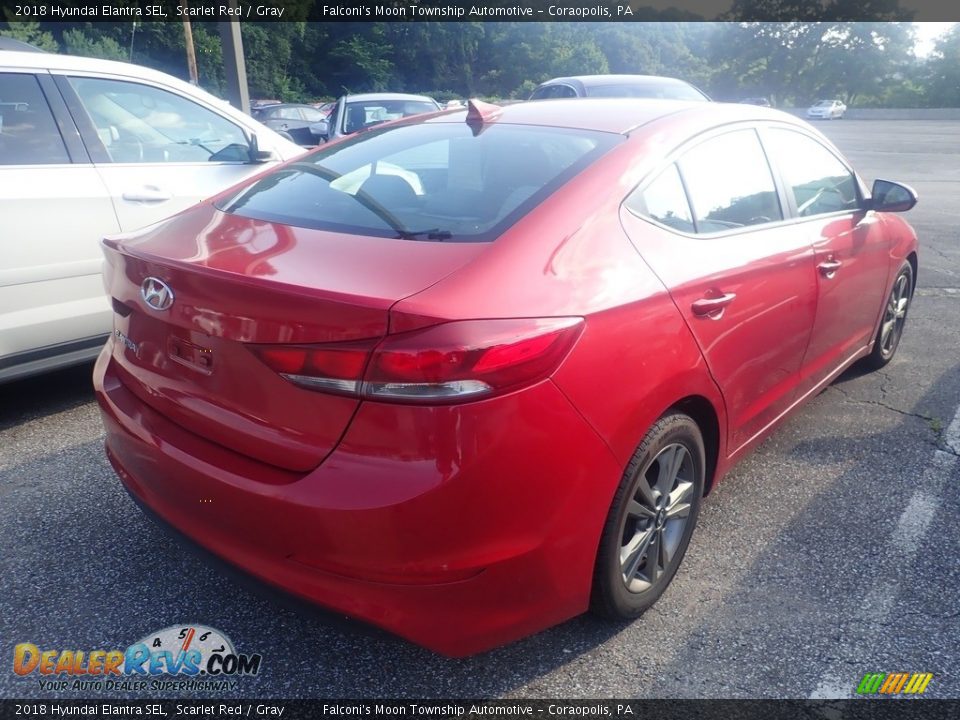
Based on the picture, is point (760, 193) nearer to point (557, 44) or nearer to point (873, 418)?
point (873, 418)

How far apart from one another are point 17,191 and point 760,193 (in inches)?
129

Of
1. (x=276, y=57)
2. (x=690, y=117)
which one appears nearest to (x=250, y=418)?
(x=690, y=117)

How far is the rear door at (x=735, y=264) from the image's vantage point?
242 cm

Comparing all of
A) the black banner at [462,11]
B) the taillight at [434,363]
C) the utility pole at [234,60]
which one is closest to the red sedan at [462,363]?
the taillight at [434,363]

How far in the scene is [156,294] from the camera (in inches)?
85.7

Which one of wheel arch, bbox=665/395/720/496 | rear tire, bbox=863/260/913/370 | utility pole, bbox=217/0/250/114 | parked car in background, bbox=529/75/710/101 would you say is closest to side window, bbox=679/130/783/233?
wheel arch, bbox=665/395/720/496

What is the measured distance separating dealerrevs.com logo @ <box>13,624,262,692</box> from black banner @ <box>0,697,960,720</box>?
7 centimetres

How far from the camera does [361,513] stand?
182cm

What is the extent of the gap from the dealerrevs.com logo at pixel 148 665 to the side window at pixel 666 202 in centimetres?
179

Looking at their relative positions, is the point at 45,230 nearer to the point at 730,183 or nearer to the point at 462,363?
the point at 462,363

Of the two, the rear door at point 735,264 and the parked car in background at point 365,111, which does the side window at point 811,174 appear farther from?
the parked car in background at point 365,111

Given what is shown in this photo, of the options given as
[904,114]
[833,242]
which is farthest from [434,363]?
[904,114]

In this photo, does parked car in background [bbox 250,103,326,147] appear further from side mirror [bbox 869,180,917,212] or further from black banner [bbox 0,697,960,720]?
black banner [bbox 0,697,960,720]

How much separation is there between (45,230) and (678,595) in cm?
323
